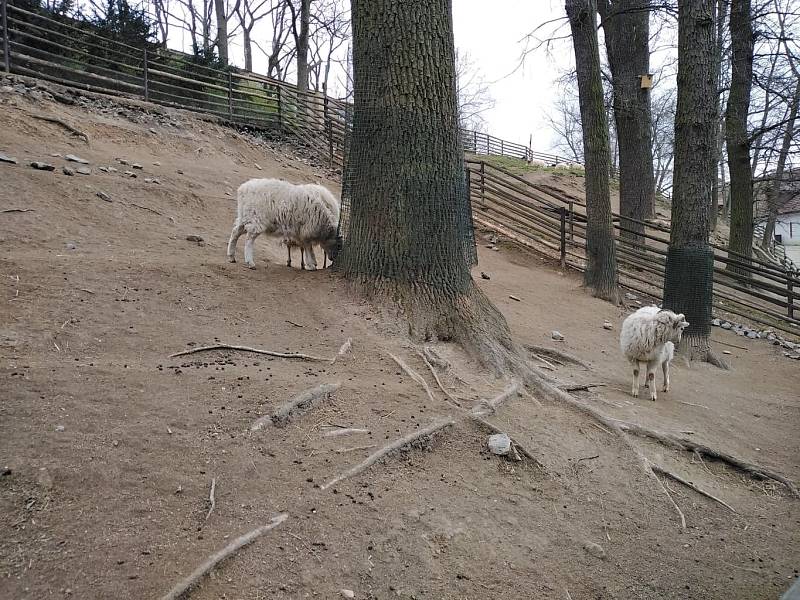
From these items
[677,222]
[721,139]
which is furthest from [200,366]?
[721,139]

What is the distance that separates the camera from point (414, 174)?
17.7ft

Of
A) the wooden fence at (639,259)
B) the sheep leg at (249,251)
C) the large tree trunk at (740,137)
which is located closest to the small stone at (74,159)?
the sheep leg at (249,251)

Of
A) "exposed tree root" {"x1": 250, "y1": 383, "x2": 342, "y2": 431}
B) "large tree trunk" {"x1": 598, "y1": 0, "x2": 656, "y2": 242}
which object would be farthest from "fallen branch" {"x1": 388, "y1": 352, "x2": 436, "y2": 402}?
"large tree trunk" {"x1": 598, "y1": 0, "x2": 656, "y2": 242}

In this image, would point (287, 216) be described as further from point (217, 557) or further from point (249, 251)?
point (217, 557)

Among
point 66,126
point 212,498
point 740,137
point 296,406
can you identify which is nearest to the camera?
point 212,498

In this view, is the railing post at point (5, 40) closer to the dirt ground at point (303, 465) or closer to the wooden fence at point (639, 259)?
the dirt ground at point (303, 465)

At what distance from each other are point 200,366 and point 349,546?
202 cm

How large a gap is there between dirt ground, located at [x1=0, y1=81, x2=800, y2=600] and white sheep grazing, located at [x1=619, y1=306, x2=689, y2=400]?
0.38 m

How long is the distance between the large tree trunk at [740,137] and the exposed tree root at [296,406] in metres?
14.1

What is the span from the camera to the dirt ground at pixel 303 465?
2.70 m

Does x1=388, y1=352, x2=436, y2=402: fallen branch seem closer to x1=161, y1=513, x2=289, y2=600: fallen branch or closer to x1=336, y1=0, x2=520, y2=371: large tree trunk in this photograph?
x1=336, y1=0, x2=520, y2=371: large tree trunk

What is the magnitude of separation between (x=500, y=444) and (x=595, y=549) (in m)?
0.90

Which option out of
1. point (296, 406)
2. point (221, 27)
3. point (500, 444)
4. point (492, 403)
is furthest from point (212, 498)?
point (221, 27)

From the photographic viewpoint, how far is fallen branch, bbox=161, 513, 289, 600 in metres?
2.39
